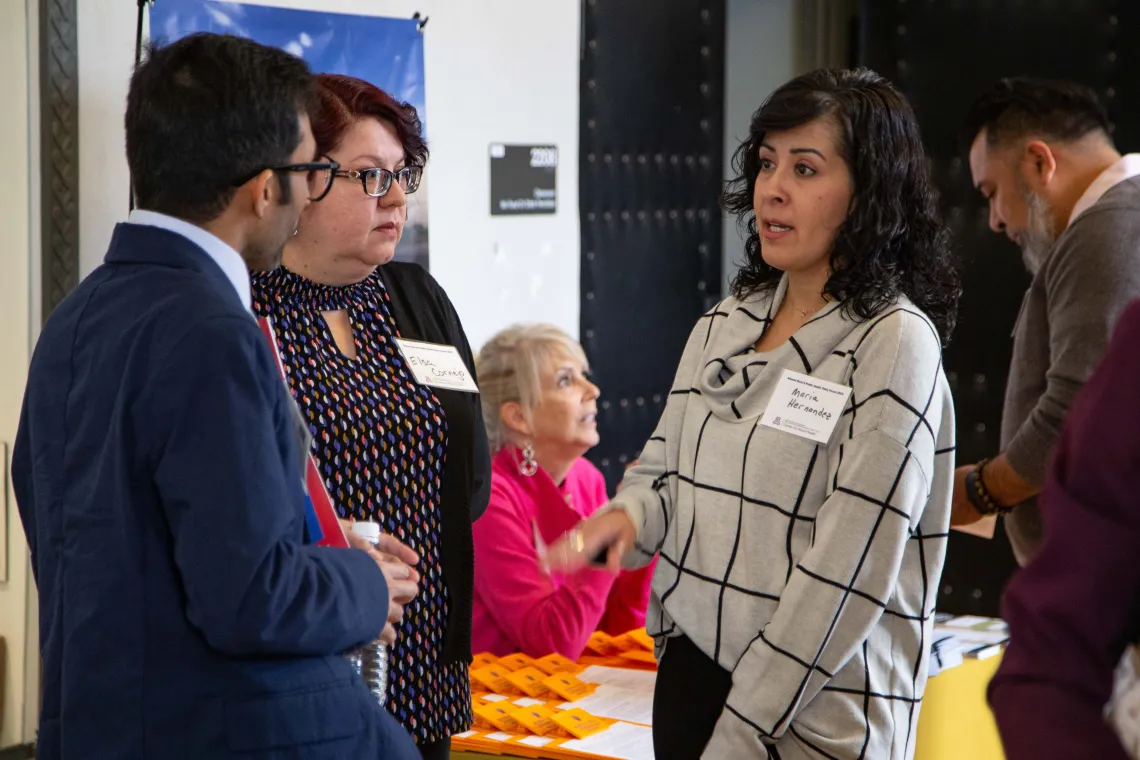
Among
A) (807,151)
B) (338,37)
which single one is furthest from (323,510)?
(338,37)

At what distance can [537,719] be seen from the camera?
8.25 feet

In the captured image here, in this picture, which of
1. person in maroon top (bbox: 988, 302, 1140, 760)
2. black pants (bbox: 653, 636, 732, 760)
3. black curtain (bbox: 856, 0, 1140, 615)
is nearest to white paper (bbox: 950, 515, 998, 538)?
black pants (bbox: 653, 636, 732, 760)

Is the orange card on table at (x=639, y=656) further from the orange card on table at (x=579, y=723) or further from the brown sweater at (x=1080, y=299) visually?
the brown sweater at (x=1080, y=299)

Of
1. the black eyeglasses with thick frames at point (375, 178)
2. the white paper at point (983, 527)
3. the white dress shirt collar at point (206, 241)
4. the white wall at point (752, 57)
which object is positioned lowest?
the white paper at point (983, 527)

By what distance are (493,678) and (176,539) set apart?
4.97 ft

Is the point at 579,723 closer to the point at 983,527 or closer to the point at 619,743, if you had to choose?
the point at 619,743

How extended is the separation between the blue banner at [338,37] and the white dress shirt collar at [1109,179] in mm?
1796

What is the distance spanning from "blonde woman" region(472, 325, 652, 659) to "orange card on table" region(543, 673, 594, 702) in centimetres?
20

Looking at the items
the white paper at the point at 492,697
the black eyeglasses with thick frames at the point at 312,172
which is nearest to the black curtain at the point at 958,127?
the white paper at the point at 492,697

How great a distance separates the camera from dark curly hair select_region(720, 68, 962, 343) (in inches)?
77.1

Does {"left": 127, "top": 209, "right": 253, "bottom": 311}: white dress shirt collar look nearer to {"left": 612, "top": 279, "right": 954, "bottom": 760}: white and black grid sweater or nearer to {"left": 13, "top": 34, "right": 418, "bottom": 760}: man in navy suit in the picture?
{"left": 13, "top": 34, "right": 418, "bottom": 760}: man in navy suit

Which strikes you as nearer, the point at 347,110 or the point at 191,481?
the point at 191,481

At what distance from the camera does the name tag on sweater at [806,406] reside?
1.83m

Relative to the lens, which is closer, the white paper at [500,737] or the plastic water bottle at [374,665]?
the plastic water bottle at [374,665]
